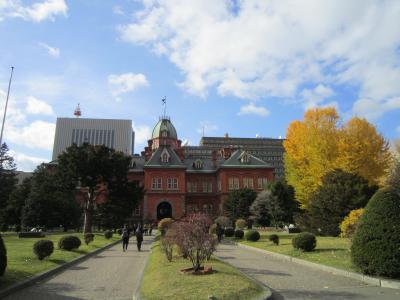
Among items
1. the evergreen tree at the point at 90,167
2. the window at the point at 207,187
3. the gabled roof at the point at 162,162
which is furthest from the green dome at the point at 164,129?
the evergreen tree at the point at 90,167

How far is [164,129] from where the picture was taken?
86.9 metres

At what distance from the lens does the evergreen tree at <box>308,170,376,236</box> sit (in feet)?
95.8

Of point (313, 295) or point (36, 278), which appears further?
point (36, 278)

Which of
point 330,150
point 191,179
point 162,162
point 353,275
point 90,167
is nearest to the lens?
point 353,275

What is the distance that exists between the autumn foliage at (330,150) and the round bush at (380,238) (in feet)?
81.3

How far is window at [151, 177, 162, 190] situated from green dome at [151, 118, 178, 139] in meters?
19.0

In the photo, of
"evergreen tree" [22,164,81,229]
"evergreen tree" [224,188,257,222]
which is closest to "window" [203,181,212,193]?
"evergreen tree" [224,188,257,222]

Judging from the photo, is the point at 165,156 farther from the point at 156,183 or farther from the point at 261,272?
the point at 261,272

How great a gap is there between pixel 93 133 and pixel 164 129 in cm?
6319

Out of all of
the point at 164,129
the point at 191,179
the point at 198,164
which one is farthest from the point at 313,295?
the point at 164,129

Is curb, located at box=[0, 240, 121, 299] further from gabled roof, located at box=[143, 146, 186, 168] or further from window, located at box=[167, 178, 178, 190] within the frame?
gabled roof, located at box=[143, 146, 186, 168]

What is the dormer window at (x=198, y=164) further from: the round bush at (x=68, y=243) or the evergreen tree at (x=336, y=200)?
the round bush at (x=68, y=243)

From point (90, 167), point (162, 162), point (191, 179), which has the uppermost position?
point (162, 162)

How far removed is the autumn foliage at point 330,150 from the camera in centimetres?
3859
